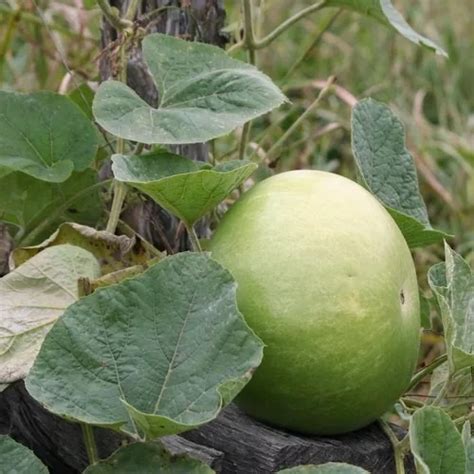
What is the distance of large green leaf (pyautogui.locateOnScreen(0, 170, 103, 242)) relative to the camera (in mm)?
1024

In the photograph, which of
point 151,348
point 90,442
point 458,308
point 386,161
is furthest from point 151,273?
point 386,161

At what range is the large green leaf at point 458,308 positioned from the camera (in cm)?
78

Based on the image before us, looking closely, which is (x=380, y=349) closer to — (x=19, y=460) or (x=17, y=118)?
(x=19, y=460)

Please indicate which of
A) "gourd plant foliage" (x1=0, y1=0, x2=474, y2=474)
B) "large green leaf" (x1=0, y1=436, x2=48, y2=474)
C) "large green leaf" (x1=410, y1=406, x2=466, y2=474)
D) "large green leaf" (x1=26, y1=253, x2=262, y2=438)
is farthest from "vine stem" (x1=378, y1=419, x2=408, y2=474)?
"large green leaf" (x1=0, y1=436, x2=48, y2=474)

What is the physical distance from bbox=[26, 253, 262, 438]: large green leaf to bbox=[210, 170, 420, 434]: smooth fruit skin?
63mm

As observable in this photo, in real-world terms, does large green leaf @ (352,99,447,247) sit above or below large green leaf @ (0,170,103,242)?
above

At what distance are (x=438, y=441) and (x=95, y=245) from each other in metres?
0.41

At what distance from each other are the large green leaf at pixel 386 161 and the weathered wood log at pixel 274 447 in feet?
0.75

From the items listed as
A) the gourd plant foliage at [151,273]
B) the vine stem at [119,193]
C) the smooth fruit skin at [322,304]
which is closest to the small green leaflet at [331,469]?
the gourd plant foliage at [151,273]

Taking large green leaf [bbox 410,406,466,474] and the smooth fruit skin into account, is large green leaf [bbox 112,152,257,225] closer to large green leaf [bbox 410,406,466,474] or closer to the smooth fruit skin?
the smooth fruit skin

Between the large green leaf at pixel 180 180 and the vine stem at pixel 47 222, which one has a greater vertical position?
the large green leaf at pixel 180 180

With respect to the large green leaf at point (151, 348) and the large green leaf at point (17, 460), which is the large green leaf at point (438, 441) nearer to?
the large green leaf at point (151, 348)

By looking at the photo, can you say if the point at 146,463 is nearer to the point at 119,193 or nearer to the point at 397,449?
the point at 397,449

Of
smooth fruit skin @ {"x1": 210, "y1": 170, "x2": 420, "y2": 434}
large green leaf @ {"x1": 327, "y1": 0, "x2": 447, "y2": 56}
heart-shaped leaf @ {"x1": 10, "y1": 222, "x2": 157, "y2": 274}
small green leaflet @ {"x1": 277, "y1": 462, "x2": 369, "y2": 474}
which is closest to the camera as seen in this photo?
small green leaflet @ {"x1": 277, "y1": 462, "x2": 369, "y2": 474}
